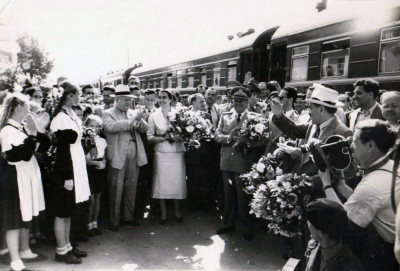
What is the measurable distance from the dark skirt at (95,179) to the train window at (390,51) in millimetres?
3941

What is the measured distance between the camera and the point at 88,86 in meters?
6.12

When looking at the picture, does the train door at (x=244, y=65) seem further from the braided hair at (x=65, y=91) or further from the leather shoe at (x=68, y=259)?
the leather shoe at (x=68, y=259)

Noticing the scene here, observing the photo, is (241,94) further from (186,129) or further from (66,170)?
(66,170)

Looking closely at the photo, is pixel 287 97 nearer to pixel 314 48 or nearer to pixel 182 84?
pixel 314 48

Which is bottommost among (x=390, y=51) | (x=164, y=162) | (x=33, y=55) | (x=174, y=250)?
(x=174, y=250)

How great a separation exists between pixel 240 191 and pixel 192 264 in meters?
1.13

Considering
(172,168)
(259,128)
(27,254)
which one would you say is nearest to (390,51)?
(259,128)

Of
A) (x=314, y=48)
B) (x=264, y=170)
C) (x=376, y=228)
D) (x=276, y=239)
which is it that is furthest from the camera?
(x=314, y=48)

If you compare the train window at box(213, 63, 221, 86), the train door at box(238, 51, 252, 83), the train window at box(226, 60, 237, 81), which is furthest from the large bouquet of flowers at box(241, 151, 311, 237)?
the train window at box(213, 63, 221, 86)

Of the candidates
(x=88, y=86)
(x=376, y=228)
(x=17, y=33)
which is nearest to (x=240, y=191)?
(x=376, y=228)

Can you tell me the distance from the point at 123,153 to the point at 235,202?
5.15 ft

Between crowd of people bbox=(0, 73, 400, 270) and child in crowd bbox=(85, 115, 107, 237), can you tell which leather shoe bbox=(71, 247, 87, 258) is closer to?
crowd of people bbox=(0, 73, 400, 270)

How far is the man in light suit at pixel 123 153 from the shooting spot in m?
4.09

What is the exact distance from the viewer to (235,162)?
4082 millimetres
